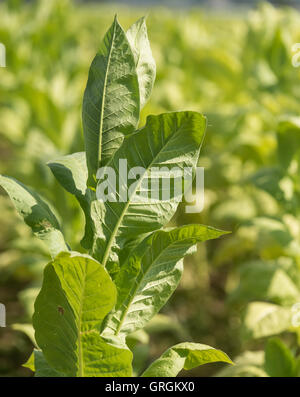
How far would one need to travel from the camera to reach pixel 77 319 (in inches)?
39.0

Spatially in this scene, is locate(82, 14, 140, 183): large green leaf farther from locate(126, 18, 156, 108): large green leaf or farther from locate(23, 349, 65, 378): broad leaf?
locate(23, 349, 65, 378): broad leaf

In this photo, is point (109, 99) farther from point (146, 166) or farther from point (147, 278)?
point (147, 278)

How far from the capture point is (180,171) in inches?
39.9

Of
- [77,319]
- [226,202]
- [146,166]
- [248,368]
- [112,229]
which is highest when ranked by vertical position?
[226,202]

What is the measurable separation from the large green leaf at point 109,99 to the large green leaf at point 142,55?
0.04 metres

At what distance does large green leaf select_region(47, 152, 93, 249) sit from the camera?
3.38ft

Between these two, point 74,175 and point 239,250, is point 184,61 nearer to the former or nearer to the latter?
point 239,250

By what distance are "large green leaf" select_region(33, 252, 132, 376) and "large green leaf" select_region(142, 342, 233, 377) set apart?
Answer: 67 mm

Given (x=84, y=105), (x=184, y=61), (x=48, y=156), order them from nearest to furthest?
1. (x=84, y=105)
2. (x=48, y=156)
3. (x=184, y=61)

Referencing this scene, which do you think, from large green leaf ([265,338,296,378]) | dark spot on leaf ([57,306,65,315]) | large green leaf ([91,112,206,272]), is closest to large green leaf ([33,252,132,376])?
dark spot on leaf ([57,306,65,315])

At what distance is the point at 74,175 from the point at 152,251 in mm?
218

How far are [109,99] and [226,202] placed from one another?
221 centimetres

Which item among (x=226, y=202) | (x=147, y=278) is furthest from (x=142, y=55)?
(x=226, y=202)
